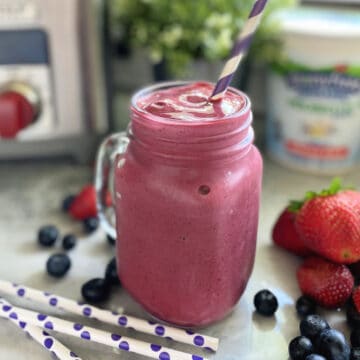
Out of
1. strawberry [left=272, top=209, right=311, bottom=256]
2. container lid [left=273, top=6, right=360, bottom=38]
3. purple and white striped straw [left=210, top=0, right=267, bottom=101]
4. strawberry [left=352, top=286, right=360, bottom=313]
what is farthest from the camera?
container lid [left=273, top=6, right=360, bottom=38]

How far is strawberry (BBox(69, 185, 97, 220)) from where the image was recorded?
0.75m

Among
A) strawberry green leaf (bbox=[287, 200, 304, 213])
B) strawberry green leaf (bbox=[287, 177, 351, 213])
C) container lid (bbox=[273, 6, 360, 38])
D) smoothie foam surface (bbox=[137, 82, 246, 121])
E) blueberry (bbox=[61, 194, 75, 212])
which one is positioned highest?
smoothie foam surface (bbox=[137, 82, 246, 121])

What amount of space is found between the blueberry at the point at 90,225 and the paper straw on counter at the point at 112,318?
142mm

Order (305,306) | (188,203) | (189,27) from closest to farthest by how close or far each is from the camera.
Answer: (188,203)
(305,306)
(189,27)

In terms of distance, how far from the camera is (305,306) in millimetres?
588

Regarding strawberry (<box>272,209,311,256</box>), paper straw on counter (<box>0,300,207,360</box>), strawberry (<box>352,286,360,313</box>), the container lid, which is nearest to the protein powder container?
the container lid

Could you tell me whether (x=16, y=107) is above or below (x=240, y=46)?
below

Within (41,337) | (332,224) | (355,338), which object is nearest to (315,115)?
(332,224)

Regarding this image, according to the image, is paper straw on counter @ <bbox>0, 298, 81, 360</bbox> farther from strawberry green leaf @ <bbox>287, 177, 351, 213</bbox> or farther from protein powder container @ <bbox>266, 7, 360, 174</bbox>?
protein powder container @ <bbox>266, 7, 360, 174</bbox>

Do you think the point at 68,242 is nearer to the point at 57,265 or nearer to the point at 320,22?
the point at 57,265

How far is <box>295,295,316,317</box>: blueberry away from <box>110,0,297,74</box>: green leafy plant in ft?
1.28

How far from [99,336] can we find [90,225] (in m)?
0.22

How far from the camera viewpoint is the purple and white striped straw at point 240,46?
0.47 m

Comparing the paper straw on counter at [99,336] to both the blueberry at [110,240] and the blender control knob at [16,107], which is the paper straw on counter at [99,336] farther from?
the blender control knob at [16,107]
